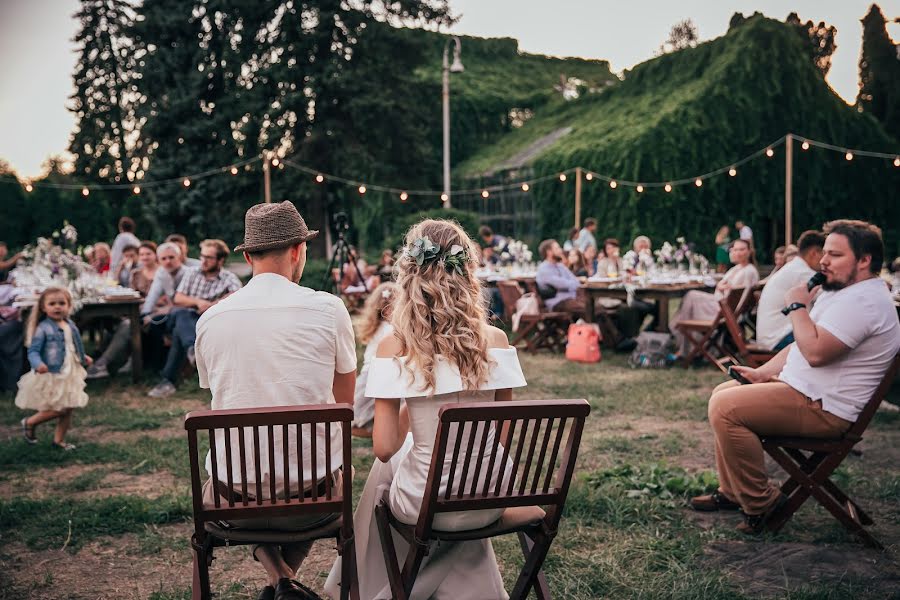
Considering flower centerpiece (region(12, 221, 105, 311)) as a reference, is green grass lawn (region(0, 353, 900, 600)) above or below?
below

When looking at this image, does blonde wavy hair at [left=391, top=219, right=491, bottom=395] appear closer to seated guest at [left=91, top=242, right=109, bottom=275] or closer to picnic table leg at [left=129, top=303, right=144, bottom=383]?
picnic table leg at [left=129, top=303, right=144, bottom=383]

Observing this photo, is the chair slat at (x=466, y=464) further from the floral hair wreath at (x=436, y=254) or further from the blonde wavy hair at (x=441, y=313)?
the floral hair wreath at (x=436, y=254)

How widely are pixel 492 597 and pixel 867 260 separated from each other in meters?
2.58

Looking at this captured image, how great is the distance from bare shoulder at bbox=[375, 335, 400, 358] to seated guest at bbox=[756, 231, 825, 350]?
5.03 metres

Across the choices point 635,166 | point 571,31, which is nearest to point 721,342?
point 635,166

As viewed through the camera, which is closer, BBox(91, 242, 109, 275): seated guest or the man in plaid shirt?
the man in plaid shirt

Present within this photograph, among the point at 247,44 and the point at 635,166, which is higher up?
the point at 247,44

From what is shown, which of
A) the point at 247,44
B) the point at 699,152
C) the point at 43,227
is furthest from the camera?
the point at 43,227

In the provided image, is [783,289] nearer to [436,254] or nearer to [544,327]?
[544,327]

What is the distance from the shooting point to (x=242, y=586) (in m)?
3.53

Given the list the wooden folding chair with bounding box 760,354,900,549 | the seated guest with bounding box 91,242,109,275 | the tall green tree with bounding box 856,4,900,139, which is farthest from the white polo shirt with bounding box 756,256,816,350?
the tall green tree with bounding box 856,4,900,139

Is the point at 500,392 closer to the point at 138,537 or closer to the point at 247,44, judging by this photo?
the point at 138,537

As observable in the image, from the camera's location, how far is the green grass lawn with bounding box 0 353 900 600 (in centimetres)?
348

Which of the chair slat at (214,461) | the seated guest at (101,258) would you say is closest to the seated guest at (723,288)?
the chair slat at (214,461)
